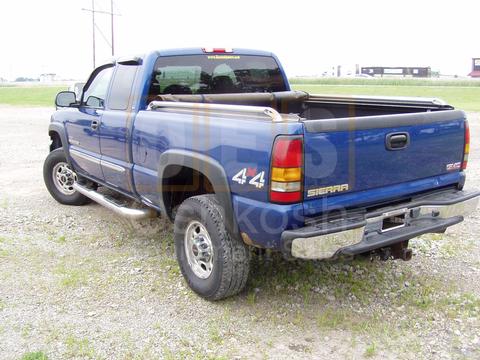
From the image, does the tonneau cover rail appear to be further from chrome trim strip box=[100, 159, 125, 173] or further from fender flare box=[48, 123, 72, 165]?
fender flare box=[48, 123, 72, 165]

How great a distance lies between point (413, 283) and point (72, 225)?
3.71 metres

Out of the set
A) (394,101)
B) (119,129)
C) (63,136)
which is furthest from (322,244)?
(63,136)

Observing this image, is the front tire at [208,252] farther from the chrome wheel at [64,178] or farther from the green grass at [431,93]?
the green grass at [431,93]

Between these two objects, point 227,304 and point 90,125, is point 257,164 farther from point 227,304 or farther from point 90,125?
A: point 90,125

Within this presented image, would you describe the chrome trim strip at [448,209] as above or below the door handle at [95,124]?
below

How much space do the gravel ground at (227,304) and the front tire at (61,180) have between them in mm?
981

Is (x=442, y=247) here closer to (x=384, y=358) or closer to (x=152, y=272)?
(x=384, y=358)

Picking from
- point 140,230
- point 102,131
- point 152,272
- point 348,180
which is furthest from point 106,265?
point 348,180

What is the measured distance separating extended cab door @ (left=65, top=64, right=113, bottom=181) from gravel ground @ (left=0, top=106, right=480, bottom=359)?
0.81 metres

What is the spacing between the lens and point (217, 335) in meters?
3.43

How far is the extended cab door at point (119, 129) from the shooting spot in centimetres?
465

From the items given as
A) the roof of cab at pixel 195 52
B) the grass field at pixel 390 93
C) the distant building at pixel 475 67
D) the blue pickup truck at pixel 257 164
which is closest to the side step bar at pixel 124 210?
the blue pickup truck at pixel 257 164

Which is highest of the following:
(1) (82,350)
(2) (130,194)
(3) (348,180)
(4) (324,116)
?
(4) (324,116)

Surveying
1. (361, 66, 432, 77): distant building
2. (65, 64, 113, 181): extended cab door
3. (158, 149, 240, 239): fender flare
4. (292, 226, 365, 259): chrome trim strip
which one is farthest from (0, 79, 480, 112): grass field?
(361, 66, 432, 77): distant building
